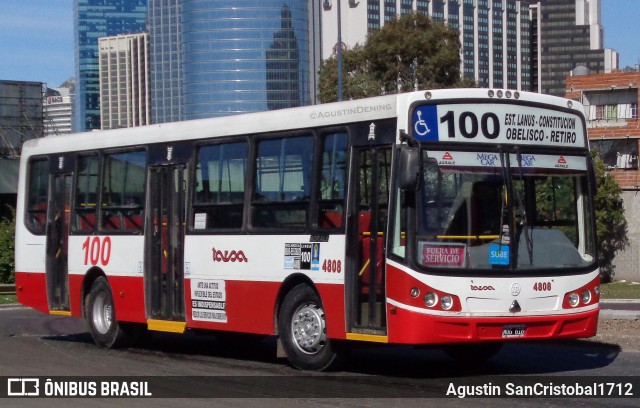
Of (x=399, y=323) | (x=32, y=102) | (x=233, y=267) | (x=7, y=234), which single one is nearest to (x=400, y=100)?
(x=399, y=323)

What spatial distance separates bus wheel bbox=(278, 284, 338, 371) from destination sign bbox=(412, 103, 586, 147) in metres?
2.40

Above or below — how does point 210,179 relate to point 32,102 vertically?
below

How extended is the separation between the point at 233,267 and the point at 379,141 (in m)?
2.96

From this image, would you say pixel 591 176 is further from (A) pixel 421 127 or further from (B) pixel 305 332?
(B) pixel 305 332

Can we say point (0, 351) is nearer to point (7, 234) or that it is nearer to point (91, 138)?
point (91, 138)

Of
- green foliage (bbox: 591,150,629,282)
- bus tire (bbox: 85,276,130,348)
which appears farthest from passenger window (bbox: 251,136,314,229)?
green foliage (bbox: 591,150,629,282)

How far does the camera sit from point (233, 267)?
15.0m

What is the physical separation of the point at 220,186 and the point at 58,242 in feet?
14.3

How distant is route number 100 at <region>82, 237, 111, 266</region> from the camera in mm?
17469

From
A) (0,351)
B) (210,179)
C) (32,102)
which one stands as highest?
(32,102)

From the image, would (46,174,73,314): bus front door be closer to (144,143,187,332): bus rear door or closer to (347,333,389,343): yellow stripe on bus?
(144,143,187,332): bus rear door

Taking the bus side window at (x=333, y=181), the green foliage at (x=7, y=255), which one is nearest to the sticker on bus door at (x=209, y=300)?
the bus side window at (x=333, y=181)

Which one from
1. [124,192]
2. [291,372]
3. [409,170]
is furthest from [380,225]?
[124,192]

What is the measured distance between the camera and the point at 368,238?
13000mm
